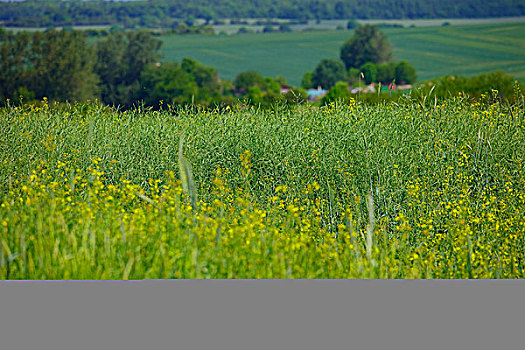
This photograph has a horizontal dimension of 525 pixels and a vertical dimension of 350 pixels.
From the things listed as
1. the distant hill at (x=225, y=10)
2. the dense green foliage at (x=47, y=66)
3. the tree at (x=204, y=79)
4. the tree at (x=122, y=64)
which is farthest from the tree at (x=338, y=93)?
the dense green foliage at (x=47, y=66)

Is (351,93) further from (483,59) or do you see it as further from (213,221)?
(213,221)

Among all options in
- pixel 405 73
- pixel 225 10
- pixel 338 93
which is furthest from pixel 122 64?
pixel 405 73

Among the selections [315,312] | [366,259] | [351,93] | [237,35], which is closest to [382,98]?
[351,93]

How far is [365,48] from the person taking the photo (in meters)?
5.37

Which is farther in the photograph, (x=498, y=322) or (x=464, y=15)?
(x=464, y=15)

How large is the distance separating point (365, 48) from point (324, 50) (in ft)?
1.27

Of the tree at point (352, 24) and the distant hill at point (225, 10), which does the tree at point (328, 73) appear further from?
the distant hill at point (225, 10)

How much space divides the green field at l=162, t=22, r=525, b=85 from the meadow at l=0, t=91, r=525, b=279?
1.35 feet

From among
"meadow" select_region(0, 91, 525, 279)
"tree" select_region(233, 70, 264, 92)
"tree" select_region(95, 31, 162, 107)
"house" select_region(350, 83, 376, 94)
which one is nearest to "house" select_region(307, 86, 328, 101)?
"meadow" select_region(0, 91, 525, 279)

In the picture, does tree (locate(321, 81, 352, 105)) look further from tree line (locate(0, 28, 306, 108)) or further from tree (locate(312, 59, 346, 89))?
tree line (locate(0, 28, 306, 108))

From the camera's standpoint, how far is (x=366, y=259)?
4.27 metres

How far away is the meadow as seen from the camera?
4.18 meters

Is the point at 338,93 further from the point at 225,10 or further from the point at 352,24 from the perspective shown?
the point at 225,10

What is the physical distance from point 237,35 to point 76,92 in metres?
1.53
